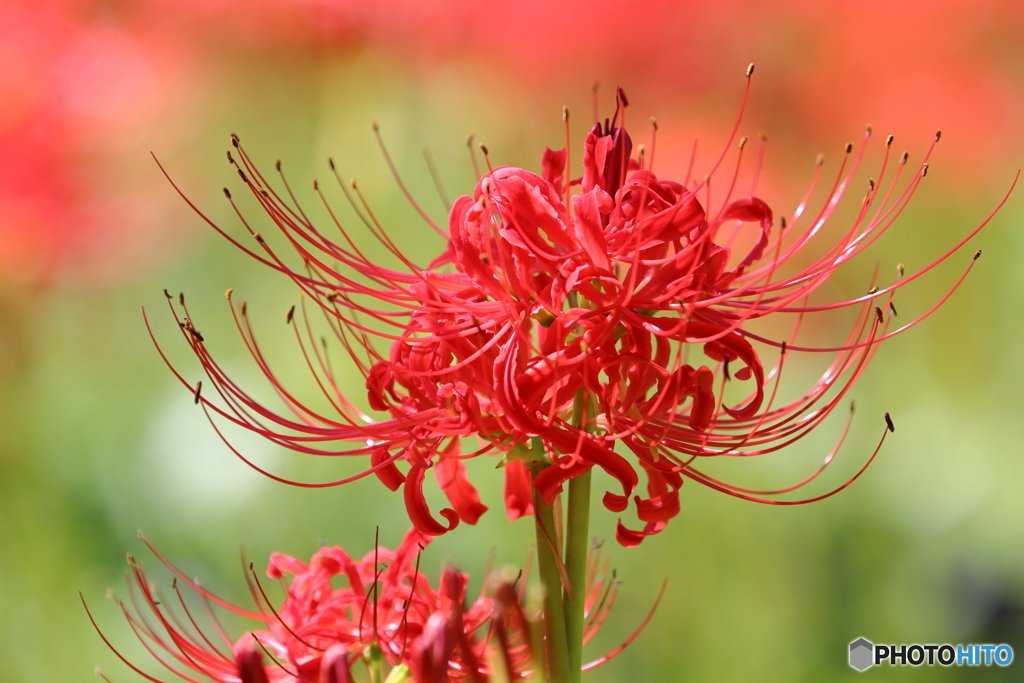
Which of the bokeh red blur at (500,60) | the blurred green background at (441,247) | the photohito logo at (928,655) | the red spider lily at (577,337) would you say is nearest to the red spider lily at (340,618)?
the red spider lily at (577,337)

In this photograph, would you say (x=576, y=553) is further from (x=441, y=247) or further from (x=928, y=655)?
(x=441, y=247)

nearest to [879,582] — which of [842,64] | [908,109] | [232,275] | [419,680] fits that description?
[908,109]

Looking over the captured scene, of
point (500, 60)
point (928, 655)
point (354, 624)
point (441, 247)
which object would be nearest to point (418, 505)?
point (354, 624)

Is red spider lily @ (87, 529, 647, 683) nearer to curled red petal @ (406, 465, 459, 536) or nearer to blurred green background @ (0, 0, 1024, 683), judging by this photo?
curled red petal @ (406, 465, 459, 536)

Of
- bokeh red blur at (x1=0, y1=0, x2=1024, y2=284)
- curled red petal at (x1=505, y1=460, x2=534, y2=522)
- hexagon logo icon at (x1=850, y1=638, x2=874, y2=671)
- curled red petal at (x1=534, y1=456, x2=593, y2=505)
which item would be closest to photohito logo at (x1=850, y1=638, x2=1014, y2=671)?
hexagon logo icon at (x1=850, y1=638, x2=874, y2=671)

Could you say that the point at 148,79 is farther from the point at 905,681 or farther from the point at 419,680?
the point at 905,681

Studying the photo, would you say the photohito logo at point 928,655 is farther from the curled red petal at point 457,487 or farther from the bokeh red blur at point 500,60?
the bokeh red blur at point 500,60
